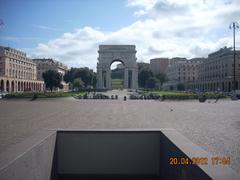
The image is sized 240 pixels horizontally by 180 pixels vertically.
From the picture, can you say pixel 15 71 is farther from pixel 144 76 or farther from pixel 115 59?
pixel 144 76

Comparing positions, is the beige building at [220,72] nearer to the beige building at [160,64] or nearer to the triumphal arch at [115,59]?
the triumphal arch at [115,59]

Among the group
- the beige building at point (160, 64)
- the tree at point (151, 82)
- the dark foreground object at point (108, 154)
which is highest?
the beige building at point (160, 64)

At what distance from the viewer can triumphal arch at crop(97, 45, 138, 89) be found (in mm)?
105125

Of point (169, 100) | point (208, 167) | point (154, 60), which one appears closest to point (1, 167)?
point (208, 167)

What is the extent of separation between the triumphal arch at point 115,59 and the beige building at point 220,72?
81.2ft

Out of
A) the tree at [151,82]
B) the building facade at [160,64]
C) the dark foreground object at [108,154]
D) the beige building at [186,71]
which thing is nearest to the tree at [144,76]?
the tree at [151,82]

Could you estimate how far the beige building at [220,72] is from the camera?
80188mm

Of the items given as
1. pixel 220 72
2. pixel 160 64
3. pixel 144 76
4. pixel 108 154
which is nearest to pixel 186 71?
pixel 144 76

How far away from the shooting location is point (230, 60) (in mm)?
84438

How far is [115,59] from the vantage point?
10556 centimetres

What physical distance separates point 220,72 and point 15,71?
68.6 metres

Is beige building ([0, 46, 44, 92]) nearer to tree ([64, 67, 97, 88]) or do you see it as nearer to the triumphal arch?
tree ([64, 67, 97, 88])

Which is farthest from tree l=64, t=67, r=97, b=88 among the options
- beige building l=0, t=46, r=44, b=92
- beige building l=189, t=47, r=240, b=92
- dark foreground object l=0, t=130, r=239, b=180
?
dark foreground object l=0, t=130, r=239, b=180

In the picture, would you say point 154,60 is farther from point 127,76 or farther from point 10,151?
point 10,151
